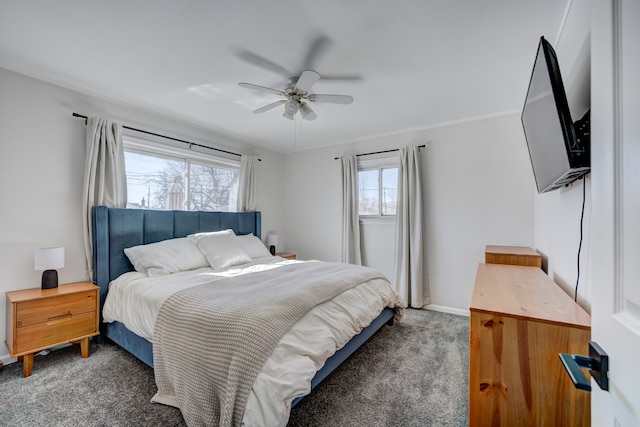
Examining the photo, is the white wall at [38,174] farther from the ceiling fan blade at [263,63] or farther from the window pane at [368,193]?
the window pane at [368,193]

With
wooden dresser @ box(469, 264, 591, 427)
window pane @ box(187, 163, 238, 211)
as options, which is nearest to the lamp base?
window pane @ box(187, 163, 238, 211)

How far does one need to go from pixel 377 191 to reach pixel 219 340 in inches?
128

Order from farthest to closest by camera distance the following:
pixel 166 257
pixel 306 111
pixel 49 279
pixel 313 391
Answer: pixel 166 257 < pixel 306 111 < pixel 49 279 < pixel 313 391

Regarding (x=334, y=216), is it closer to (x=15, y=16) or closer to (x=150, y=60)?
(x=150, y=60)

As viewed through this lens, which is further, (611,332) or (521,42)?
(521,42)

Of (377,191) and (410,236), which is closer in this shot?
(410,236)

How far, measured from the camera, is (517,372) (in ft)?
3.84

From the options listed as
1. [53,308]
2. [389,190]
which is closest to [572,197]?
[389,190]

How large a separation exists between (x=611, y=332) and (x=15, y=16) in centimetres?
313

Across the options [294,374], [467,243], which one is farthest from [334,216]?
[294,374]

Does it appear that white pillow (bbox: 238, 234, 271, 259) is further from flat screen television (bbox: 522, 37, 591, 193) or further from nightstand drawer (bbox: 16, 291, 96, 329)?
flat screen television (bbox: 522, 37, 591, 193)

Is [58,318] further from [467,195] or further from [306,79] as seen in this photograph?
[467,195]

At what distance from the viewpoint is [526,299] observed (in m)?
1.41

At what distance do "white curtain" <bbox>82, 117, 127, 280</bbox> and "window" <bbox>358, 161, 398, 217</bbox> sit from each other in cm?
311
